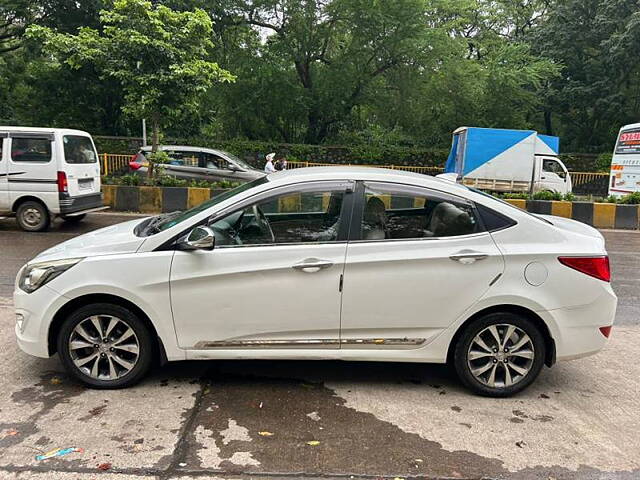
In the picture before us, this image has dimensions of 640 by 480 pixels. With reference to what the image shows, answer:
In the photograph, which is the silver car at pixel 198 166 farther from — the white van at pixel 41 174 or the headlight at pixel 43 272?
the headlight at pixel 43 272

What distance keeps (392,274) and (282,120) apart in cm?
2310

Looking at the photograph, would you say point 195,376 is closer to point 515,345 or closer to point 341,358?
point 341,358

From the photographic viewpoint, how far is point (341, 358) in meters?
3.76

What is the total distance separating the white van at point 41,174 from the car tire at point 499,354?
8329 millimetres

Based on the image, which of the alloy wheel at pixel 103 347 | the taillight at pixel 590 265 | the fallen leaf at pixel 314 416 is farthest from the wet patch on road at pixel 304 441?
the taillight at pixel 590 265

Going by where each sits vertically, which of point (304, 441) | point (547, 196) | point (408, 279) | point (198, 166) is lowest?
point (304, 441)

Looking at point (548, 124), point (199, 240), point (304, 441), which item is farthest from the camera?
point (548, 124)

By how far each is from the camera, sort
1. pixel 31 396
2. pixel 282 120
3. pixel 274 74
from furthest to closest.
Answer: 1. pixel 282 120
2. pixel 274 74
3. pixel 31 396

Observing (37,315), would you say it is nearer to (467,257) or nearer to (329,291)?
(329,291)

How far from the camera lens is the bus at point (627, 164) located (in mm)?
16547

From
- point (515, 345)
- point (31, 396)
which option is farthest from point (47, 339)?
point (515, 345)

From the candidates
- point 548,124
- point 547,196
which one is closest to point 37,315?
point 547,196

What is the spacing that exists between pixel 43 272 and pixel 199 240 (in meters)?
1.14

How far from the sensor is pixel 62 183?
31.6 feet
